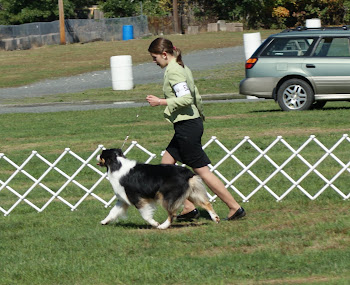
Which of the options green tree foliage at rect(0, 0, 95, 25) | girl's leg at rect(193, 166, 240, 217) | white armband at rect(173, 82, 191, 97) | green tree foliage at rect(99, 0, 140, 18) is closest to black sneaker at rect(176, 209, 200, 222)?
girl's leg at rect(193, 166, 240, 217)

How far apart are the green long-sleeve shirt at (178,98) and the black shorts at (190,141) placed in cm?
7

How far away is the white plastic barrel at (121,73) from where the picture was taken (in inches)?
1121

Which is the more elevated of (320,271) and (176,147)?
(176,147)

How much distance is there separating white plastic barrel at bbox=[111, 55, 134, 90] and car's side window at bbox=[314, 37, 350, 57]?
11918 millimetres

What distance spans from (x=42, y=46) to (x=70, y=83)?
20.0 metres

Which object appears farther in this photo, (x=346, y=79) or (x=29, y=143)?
(x=346, y=79)

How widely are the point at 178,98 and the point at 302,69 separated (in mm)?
10175

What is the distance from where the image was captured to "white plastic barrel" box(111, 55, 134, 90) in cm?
2848

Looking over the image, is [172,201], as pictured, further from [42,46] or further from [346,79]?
[42,46]

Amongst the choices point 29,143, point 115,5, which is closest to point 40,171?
point 29,143

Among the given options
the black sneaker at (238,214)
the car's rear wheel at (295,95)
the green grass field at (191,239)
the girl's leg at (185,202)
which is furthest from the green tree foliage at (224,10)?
the black sneaker at (238,214)

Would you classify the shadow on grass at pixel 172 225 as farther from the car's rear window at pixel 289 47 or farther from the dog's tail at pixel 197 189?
the car's rear window at pixel 289 47

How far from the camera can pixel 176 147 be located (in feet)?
26.6

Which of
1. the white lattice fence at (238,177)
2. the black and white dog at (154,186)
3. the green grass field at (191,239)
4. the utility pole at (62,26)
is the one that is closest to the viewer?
the green grass field at (191,239)
